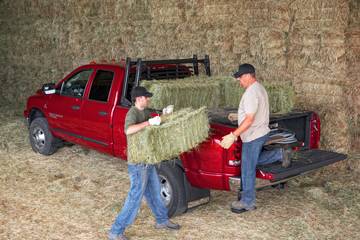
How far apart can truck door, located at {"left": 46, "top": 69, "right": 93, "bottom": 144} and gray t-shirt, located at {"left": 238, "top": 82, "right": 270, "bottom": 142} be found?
315cm

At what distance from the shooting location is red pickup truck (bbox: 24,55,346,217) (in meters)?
4.66

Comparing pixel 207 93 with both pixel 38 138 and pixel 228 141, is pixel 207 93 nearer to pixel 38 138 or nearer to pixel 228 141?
pixel 228 141

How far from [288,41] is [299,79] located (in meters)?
0.74

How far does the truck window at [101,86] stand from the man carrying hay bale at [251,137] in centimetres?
238

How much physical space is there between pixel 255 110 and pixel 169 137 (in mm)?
1063

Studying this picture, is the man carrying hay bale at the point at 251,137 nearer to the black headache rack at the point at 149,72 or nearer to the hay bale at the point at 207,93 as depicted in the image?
the hay bale at the point at 207,93

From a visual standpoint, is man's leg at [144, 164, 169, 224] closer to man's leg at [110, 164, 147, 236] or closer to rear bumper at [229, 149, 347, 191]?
man's leg at [110, 164, 147, 236]

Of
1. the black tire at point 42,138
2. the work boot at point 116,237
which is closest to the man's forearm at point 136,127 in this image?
the work boot at point 116,237

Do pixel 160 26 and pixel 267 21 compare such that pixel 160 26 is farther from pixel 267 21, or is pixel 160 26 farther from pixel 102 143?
pixel 102 143

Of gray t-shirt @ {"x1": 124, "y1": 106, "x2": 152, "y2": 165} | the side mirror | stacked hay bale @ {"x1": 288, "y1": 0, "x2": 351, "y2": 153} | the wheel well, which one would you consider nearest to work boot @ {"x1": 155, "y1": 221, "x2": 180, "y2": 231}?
gray t-shirt @ {"x1": 124, "y1": 106, "x2": 152, "y2": 165}

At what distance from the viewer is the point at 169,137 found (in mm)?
4281

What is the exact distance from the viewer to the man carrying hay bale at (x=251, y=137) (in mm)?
4535

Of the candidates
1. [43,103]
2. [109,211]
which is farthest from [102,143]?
[43,103]

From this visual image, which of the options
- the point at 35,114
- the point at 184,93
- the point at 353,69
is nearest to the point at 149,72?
the point at 184,93
